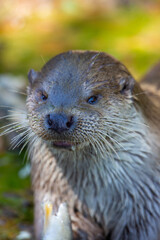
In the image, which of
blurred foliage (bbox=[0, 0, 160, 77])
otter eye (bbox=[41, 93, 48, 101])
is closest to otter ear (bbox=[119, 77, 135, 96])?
otter eye (bbox=[41, 93, 48, 101])

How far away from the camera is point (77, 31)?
6020 millimetres

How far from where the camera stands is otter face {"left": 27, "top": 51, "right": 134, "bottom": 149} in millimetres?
2320

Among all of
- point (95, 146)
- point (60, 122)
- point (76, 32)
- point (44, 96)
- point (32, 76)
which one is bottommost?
point (95, 146)

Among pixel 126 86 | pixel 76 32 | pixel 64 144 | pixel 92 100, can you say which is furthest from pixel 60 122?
pixel 76 32

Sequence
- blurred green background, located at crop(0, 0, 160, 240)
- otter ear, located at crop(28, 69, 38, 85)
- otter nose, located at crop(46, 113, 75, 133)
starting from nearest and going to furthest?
1. otter nose, located at crop(46, 113, 75, 133)
2. otter ear, located at crop(28, 69, 38, 85)
3. blurred green background, located at crop(0, 0, 160, 240)

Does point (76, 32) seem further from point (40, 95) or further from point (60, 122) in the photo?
point (60, 122)

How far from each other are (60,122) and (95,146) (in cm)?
39

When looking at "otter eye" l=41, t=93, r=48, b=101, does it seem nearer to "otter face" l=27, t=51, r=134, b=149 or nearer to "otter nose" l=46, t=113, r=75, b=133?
"otter face" l=27, t=51, r=134, b=149

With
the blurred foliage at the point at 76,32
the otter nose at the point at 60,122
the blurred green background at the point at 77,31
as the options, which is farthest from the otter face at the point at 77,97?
the blurred foliage at the point at 76,32

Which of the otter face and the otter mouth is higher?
the otter face

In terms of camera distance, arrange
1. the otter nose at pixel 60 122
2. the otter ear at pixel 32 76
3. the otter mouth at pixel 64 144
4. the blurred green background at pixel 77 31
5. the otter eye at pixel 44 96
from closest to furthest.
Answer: the otter nose at pixel 60 122, the otter mouth at pixel 64 144, the otter eye at pixel 44 96, the otter ear at pixel 32 76, the blurred green background at pixel 77 31

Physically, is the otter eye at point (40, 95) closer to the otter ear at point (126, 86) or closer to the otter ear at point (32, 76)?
the otter ear at point (32, 76)

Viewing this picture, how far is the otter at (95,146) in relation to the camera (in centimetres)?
240

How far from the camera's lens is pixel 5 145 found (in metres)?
4.03
